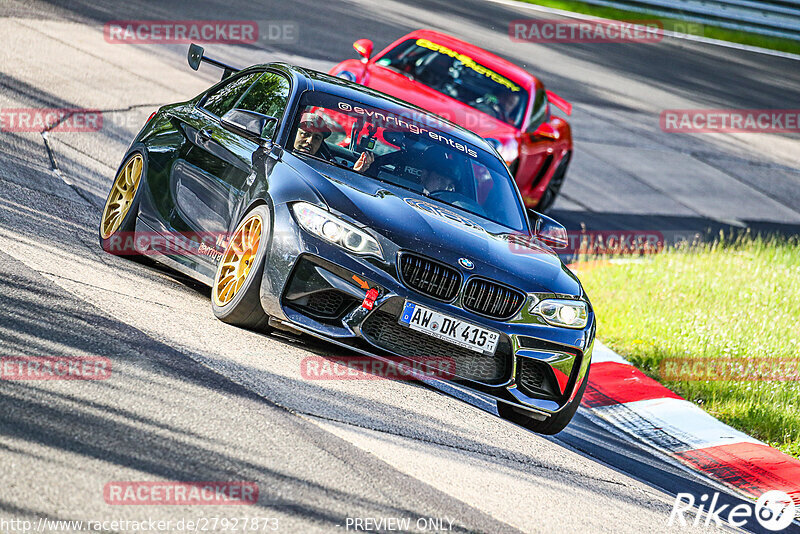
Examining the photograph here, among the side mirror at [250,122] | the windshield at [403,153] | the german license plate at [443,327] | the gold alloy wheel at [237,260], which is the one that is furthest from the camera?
the windshield at [403,153]

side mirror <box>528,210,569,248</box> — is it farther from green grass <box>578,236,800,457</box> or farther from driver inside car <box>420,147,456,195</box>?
green grass <box>578,236,800,457</box>

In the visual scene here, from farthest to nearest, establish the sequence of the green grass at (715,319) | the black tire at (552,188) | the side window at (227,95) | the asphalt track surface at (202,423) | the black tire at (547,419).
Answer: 1. the black tire at (552,188)
2. the green grass at (715,319)
3. the side window at (227,95)
4. the black tire at (547,419)
5. the asphalt track surface at (202,423)

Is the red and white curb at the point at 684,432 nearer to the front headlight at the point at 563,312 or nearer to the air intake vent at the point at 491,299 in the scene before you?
the front headlight at the point at 563,312

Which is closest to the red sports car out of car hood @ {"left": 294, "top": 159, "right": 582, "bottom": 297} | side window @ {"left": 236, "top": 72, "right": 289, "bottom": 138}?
side window @ {"left": 236, "top": 72, "right": 289, "bottom": 138}

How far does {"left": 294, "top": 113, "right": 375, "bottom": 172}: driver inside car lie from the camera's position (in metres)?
6.98

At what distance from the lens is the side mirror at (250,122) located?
22.7ft

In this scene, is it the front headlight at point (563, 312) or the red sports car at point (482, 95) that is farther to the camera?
the red sports car at point (482, 95)

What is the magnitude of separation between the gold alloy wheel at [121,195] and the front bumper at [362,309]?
1.87m

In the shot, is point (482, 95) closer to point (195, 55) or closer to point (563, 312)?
point (195, 55)

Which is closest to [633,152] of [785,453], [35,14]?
[35,14]

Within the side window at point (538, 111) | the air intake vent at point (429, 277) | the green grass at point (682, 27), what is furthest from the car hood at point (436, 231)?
the green grass at point (682, 27)

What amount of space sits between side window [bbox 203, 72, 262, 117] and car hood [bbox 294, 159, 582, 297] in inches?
50.7

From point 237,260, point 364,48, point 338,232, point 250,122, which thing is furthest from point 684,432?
point 364,48

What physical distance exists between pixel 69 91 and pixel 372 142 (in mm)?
6346
